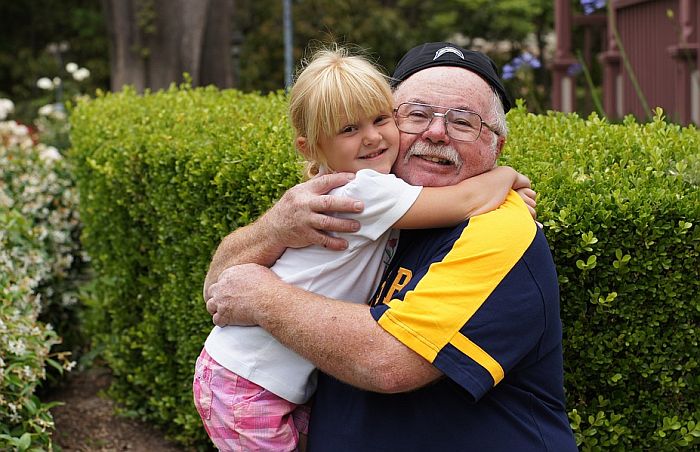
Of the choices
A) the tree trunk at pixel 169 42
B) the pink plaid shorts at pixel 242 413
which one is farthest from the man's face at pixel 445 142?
the tree trunk at pixel 169 42

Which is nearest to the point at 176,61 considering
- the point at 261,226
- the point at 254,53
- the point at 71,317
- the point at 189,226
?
the point at 254,53

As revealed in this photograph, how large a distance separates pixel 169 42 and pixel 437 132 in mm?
14981

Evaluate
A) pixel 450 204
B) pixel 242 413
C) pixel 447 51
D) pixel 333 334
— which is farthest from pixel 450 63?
pixel 242 413

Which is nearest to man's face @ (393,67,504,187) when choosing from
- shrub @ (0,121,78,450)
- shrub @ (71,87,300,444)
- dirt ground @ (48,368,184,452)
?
shrub @ (71,87,300,444)

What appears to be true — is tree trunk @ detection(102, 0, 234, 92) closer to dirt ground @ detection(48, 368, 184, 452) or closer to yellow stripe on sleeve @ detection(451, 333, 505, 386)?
dirt ground @ detection(48, 368, 184, 452)

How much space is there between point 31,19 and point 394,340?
100ft

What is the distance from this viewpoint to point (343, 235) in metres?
2.56

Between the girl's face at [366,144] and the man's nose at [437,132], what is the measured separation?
90 millimetres

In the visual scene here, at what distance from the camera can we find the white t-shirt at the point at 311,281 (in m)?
2.52

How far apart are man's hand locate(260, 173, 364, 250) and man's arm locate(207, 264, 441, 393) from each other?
125 mm

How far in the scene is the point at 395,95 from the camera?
9.11 feet

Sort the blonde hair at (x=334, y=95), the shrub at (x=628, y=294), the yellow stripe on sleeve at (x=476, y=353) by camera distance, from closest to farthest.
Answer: the yellow stripe on sleeve at (x=476, y=353) → the blonde hair at (x=334, y=95) → the shrub at (x=628, y=294)

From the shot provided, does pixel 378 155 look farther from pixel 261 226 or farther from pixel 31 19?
pixel 31 19

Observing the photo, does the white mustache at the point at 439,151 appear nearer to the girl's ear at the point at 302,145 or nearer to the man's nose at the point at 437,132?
the man's nose at the point at 437,132
